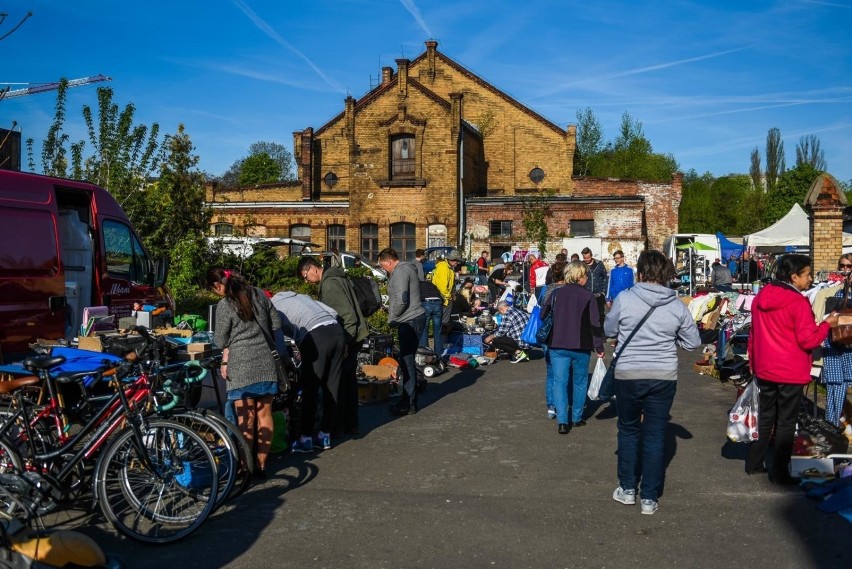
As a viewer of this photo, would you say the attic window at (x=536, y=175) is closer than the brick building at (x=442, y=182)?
No

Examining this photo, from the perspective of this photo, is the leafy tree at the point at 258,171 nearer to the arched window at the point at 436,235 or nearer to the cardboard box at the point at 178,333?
the arched window at the point at 436,235

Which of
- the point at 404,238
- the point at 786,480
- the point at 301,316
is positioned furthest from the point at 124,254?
the point at 404,238

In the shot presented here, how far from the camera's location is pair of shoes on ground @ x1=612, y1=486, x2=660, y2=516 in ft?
20.7

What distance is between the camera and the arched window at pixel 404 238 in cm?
4084

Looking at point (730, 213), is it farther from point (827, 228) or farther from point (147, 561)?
point (147, 561)

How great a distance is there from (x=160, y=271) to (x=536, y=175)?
3475 cm

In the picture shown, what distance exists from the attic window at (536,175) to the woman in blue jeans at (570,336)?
119ft

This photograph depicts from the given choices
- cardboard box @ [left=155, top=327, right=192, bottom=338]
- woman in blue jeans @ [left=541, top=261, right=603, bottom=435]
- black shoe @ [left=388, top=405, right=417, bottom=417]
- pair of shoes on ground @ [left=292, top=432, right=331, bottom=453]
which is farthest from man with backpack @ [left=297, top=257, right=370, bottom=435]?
woman in blue jeans @ [left=541, top=261, right=603, bottom=435]

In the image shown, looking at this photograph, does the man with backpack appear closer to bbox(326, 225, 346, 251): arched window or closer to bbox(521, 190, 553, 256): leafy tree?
bbox(521, 190, 553, 256): leafy tree

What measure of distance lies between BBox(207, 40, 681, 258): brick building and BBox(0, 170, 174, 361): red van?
26.5m

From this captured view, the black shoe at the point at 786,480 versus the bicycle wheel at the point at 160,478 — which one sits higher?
the bicycle wheel at the point at 160,478

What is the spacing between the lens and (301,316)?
8430 millimetres

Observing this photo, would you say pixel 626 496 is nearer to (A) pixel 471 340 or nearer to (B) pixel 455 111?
(A) pixel 471 340

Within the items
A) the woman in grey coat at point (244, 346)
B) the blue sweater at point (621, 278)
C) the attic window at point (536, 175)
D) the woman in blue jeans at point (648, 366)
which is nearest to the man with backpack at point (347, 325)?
the woman in grey coat at point (244, 346)
